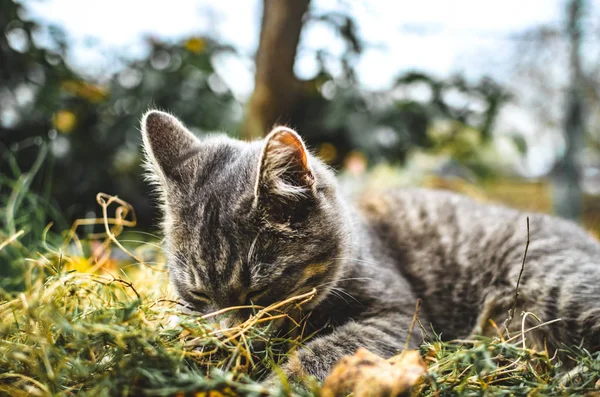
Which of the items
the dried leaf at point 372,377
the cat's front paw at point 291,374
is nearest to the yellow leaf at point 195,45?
the cat's front paw at point 291,374

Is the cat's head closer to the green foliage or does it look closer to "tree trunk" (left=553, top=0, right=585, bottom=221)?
the green foliage

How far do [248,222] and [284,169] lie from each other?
0.71 feet

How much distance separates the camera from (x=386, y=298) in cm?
186

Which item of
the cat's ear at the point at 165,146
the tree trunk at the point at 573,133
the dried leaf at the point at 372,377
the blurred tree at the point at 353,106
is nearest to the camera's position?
the dried leaf at the point at 372,377

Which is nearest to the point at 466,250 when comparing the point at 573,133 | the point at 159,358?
the point at 159,358

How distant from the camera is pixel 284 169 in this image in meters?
1.57

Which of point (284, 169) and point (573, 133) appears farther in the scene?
point (573, 133)

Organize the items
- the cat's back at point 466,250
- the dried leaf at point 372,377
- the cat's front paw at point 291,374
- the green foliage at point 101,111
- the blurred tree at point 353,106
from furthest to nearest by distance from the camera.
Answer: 1. the blurred tree at point 353,106
2. the green foliage at point 101,111
3. the cat's back at point 466,250
4. the cat's front paw at point 291,374
5. the dried leaf at point 372,377

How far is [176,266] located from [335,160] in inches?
98.5

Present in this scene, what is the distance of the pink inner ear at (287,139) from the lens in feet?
4.88

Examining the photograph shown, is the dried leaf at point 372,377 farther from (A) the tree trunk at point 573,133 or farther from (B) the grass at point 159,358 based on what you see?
(A) the tree trunk at point 573,133

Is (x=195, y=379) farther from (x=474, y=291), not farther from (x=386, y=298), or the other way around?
(x=474, y=291)

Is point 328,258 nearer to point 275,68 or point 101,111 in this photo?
point 275,68

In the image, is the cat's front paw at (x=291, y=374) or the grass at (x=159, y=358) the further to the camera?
the cat's front paw at (x=291, y=374)
